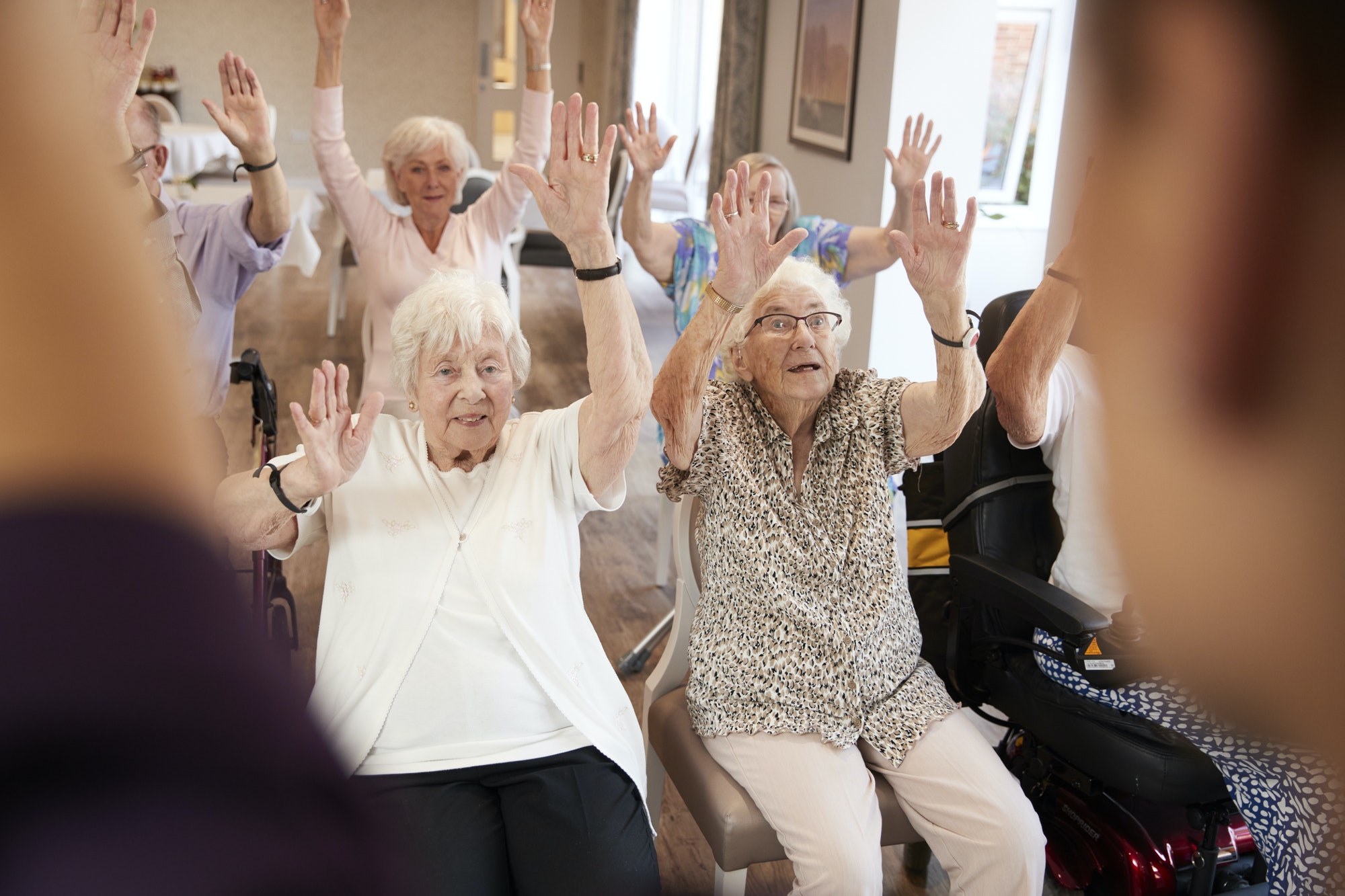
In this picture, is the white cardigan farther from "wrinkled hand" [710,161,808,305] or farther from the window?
the window

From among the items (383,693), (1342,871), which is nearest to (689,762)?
(383,693)

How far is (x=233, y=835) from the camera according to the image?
0.56ft

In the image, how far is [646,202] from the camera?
2.76m

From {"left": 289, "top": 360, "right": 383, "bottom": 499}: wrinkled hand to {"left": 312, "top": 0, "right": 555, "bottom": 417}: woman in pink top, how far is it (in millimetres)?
1015

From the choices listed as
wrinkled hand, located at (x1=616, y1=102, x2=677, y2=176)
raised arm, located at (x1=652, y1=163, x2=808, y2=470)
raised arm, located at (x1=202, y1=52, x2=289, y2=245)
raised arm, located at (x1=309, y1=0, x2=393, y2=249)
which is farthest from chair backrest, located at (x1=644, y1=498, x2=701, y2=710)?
raised arm, located at (x1=309, y1=0, x2=393, y2=249)

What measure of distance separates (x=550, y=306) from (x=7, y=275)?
7710 mm

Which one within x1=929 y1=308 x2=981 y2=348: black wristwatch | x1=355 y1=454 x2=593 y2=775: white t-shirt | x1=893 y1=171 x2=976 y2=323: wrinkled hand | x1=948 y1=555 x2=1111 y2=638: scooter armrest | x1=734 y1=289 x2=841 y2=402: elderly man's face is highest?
x1=893 y1=171 x2=976 y2=323: wrinkled hand

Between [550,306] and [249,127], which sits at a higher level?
[249,127]

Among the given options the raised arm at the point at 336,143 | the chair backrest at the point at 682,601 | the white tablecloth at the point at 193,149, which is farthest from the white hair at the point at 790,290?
the white tablecloth at the point at 193,149

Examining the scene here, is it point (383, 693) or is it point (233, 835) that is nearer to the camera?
point (233, 835)

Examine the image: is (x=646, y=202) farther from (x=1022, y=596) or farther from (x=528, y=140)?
(x=1022, y=596)

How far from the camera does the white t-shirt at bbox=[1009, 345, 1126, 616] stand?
0.21 m

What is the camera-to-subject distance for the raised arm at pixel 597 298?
1.42m

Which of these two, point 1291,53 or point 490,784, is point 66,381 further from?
point 490,784
